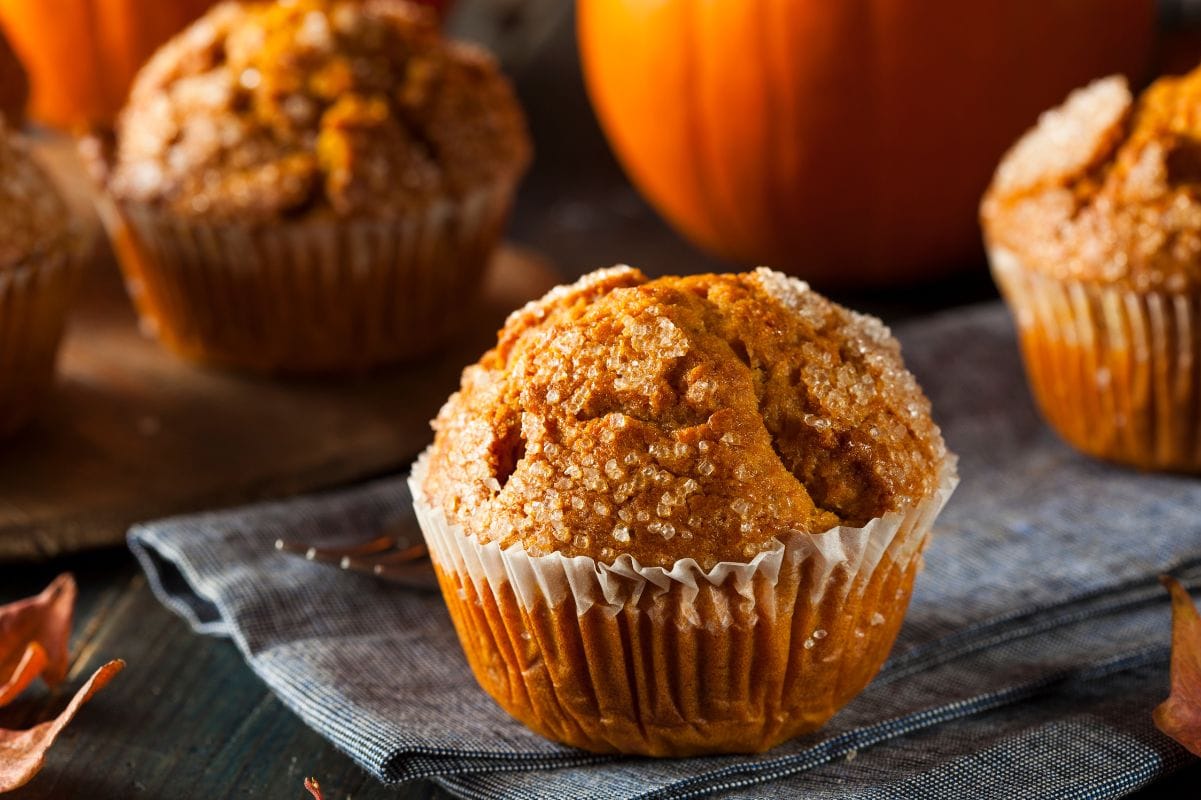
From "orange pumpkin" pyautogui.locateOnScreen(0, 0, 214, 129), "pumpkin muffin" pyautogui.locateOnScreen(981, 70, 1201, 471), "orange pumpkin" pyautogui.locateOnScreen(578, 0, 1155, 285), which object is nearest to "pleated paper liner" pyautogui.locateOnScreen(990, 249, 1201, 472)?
"pumpkin muffin" pyautogui.locateOnScreen(981, 70, 1201, 471)

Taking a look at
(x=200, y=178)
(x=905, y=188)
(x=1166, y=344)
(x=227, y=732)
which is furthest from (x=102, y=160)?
(x=1166, y=344)

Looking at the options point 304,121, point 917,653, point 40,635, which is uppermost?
point 304,121

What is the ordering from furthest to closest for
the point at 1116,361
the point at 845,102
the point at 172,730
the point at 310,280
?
the point at 845,102
the point at 310,280
the point at 1116,361
the point at 172,730

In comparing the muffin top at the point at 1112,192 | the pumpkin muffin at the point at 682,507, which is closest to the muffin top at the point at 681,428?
the pumpkin muffin at the point at 682,507

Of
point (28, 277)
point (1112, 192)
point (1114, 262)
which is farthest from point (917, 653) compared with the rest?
point (28, 277)

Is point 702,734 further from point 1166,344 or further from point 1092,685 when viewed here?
point 1166,344

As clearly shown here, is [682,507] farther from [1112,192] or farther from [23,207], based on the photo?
[23,207]

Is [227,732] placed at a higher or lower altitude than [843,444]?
lower
